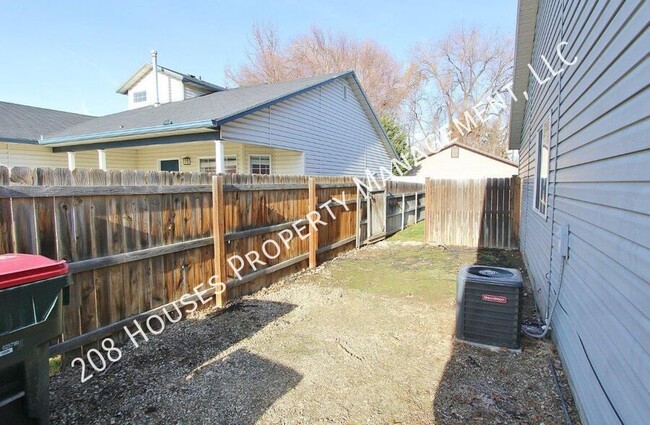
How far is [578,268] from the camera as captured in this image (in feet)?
9.09

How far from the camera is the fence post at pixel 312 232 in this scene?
676 cm

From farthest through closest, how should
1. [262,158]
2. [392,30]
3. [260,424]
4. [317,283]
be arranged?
1. [392,30]
2. [262,158]
3. [317,283]
4. [260,424]

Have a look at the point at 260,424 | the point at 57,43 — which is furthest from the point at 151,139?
the point at 260,424

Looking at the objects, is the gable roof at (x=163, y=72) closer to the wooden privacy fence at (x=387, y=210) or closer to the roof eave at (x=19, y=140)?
the roof eave at (x=19, y=140)

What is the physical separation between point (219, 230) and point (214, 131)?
5.00 metres

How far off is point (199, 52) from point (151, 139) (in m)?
12.9

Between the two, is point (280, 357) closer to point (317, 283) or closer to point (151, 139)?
point (317, 283)

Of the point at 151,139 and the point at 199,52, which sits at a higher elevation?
the point at 199,52

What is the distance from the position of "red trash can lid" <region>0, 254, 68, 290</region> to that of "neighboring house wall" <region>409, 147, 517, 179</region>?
2655 cm

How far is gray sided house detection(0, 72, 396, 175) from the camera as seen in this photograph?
9758mm

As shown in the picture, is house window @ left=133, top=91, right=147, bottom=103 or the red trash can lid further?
house window @ left=133, top=91, right=147, bottom=103

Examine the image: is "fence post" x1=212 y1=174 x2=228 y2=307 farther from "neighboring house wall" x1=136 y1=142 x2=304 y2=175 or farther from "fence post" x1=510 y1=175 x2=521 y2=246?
"fence post" x1=510 y1=175 x2=521 y2=246

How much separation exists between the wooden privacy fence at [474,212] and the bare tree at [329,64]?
19.2m

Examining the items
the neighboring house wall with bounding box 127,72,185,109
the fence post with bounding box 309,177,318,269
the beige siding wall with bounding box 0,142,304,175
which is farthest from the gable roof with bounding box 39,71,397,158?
the fence post with bounding box 309,177,318,269
